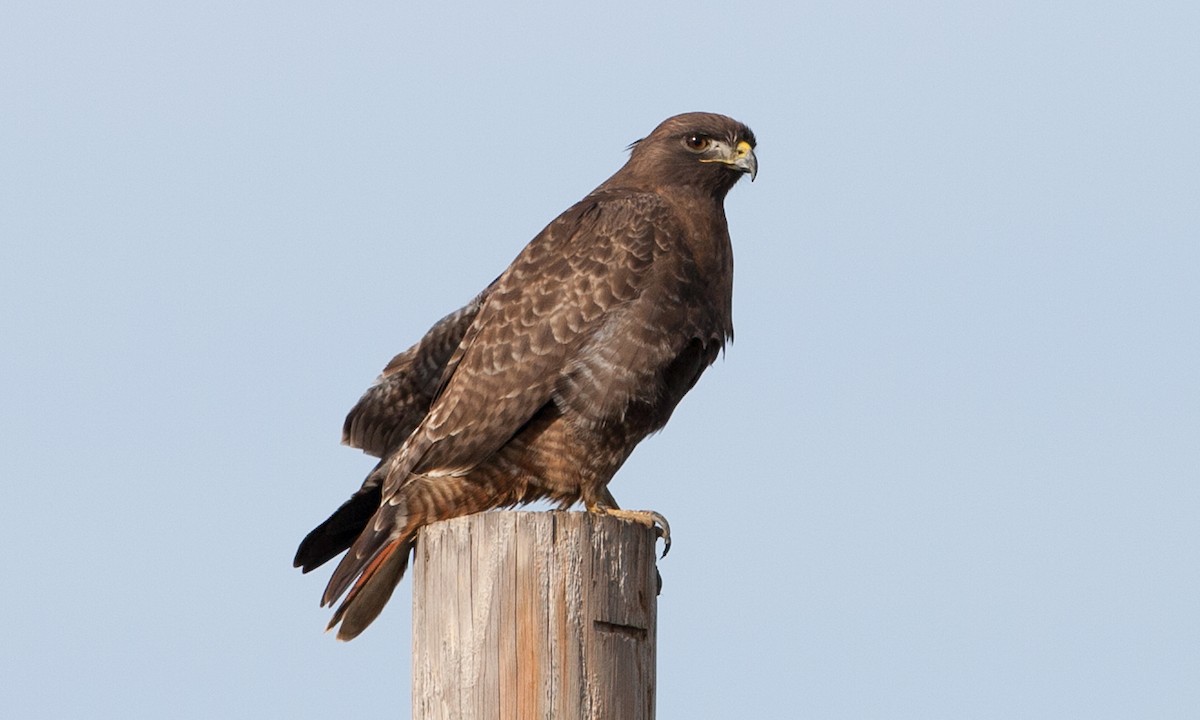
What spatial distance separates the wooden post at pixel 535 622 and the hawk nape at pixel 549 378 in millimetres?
1503

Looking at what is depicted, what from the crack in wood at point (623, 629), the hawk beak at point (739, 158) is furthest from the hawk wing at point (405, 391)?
the crack in wood at point (623, 629)

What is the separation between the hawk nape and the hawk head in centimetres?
38

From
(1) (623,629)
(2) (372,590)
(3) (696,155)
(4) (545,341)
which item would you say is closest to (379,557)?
(2) (372,590)

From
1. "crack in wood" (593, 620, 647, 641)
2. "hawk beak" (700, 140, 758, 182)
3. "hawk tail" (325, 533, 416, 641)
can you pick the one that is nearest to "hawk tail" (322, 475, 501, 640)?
"hawk tail" (325, 533, 416, 641)

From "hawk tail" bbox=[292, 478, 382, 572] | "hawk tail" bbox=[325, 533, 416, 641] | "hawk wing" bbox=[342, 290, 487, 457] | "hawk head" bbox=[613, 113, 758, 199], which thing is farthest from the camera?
"hawk head" bbox=[613, 113, 758, 199]

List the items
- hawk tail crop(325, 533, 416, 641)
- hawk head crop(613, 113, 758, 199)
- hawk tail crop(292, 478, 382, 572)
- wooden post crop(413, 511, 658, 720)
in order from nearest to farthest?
1. wooden post crop(413, 511, 658, 720)
2. hawk tail crop(325, 533, 416, 641)
3. hawk tail crop(292, 478, 382, 572)
4. hawk head crop(613, 113, 758, 199)

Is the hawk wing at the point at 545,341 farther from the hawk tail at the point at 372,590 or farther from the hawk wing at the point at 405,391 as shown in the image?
the hawk tail at the point at 372,590

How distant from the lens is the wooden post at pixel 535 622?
338 cm

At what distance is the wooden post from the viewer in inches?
133

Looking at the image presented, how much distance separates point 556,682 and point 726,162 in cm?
326

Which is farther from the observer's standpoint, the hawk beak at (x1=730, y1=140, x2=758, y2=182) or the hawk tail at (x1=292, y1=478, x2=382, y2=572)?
the hawk beak at (x1=730, y1=140, x2=758, y2=182)

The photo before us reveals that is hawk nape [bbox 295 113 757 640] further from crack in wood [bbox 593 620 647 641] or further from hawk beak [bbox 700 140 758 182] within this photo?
crack in wood [bbox 593 620 647 641]

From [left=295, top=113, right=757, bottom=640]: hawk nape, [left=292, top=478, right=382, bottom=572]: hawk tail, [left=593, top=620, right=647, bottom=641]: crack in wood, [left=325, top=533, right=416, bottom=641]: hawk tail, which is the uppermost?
[left=295, top=113, right=757, bottom=640]: hawk nape

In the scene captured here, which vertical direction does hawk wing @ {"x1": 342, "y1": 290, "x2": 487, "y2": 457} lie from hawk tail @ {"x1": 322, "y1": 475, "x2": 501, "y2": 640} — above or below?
above
